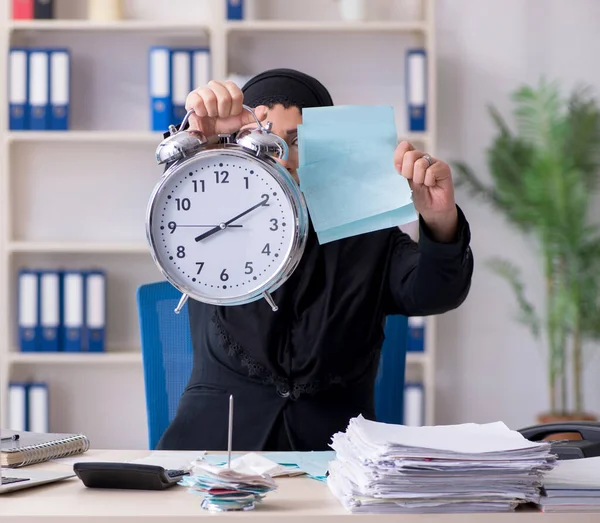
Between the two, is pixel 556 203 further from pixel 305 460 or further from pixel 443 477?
pixel 443 477

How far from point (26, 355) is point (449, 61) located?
2155 millimetres

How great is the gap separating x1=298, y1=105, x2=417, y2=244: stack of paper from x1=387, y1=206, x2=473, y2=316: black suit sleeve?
19cm

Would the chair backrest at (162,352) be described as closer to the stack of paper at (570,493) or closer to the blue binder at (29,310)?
the stack of paper at (570,493)

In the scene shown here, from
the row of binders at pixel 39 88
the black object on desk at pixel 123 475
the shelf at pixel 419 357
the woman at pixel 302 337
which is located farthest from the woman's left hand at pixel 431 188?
the row of binders at pixel 39 88

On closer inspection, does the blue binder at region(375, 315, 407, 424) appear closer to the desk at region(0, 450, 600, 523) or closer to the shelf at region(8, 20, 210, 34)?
the desk at region(0, 450, 600, 523)

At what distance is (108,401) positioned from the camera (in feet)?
12.8

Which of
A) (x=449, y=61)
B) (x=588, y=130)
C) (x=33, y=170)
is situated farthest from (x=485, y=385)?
(x=33, y=170)

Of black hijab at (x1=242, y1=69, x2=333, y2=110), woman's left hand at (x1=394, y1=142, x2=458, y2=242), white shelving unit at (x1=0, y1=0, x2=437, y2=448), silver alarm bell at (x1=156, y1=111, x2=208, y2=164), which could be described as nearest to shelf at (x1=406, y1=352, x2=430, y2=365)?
white shelving unit at (x1=0, y1=0, x2=437, y2=448)

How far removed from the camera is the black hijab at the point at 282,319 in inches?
66.2

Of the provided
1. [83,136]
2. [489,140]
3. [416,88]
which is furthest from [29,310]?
[489,140]

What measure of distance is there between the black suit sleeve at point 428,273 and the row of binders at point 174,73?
1966 mm

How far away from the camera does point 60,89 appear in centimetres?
360

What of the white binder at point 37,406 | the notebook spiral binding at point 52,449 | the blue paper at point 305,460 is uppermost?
the notebook spiral binding at point 52,449

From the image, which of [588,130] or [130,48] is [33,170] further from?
[588,130]
